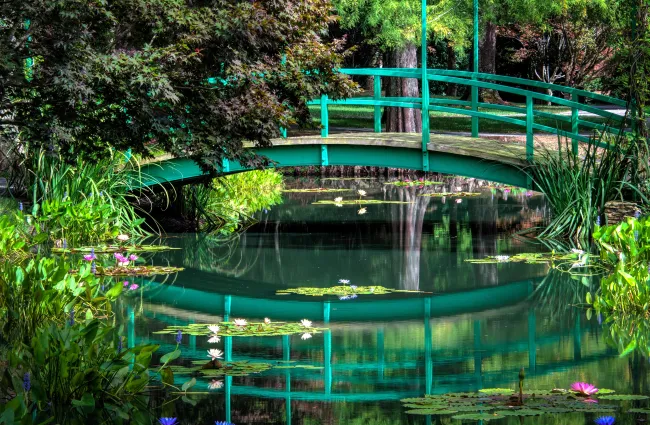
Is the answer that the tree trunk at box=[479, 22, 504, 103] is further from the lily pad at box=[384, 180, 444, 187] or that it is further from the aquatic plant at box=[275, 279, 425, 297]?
the aquatic plant at box=[275, 279, 425, 297]

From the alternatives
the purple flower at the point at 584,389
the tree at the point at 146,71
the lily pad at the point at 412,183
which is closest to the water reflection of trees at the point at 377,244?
the tree at the point at 146,71

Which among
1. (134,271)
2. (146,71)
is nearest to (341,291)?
(134,271)

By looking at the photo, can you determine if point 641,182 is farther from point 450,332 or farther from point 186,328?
point 186,328

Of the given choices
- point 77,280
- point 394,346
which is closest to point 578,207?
point 394,346

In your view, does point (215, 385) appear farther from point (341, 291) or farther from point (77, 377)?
point (341, 291)

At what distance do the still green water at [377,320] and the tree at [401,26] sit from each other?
6.88 meters

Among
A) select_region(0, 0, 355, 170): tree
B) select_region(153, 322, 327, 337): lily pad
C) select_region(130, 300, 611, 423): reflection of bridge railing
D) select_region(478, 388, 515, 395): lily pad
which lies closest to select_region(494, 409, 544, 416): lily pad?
select_region(478, 388, 515, 395): lily pad

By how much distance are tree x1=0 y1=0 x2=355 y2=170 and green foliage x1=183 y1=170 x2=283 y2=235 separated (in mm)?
4683

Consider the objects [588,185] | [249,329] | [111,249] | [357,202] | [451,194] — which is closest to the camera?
Answer: [249,329]

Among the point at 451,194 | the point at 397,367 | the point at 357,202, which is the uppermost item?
the point at 451,194

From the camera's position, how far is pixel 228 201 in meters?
17.9

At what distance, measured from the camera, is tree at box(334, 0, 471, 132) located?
874 inches

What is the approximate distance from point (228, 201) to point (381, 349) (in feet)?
34.2

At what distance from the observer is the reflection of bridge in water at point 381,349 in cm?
645
